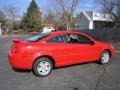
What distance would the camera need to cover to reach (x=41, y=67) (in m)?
8.97

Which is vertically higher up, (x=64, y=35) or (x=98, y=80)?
(x=64, y=35)

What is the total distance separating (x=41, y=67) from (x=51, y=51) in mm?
664

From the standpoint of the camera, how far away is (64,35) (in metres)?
9.73

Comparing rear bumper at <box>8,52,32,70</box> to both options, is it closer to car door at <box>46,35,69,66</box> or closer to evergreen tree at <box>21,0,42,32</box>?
car door at <box>46,35,69,66</box>

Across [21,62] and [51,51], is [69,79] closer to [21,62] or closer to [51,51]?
[51,51]

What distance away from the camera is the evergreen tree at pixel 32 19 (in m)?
77.3

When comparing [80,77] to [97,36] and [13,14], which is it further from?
[13,14]

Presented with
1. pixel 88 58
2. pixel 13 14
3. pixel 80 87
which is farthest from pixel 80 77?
pixel 13 14

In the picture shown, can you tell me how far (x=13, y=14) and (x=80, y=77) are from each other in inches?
3507

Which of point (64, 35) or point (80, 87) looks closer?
point (80, 87)

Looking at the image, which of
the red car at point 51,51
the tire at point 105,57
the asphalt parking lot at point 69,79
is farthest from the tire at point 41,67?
the tire at point 105,57

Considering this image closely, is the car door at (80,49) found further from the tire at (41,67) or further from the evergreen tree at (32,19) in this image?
the evergreen tree at (32,19)

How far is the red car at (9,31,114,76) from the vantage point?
886 centimetres

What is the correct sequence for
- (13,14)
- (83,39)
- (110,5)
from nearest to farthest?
(83,39)
(110,5)
(13,14)
